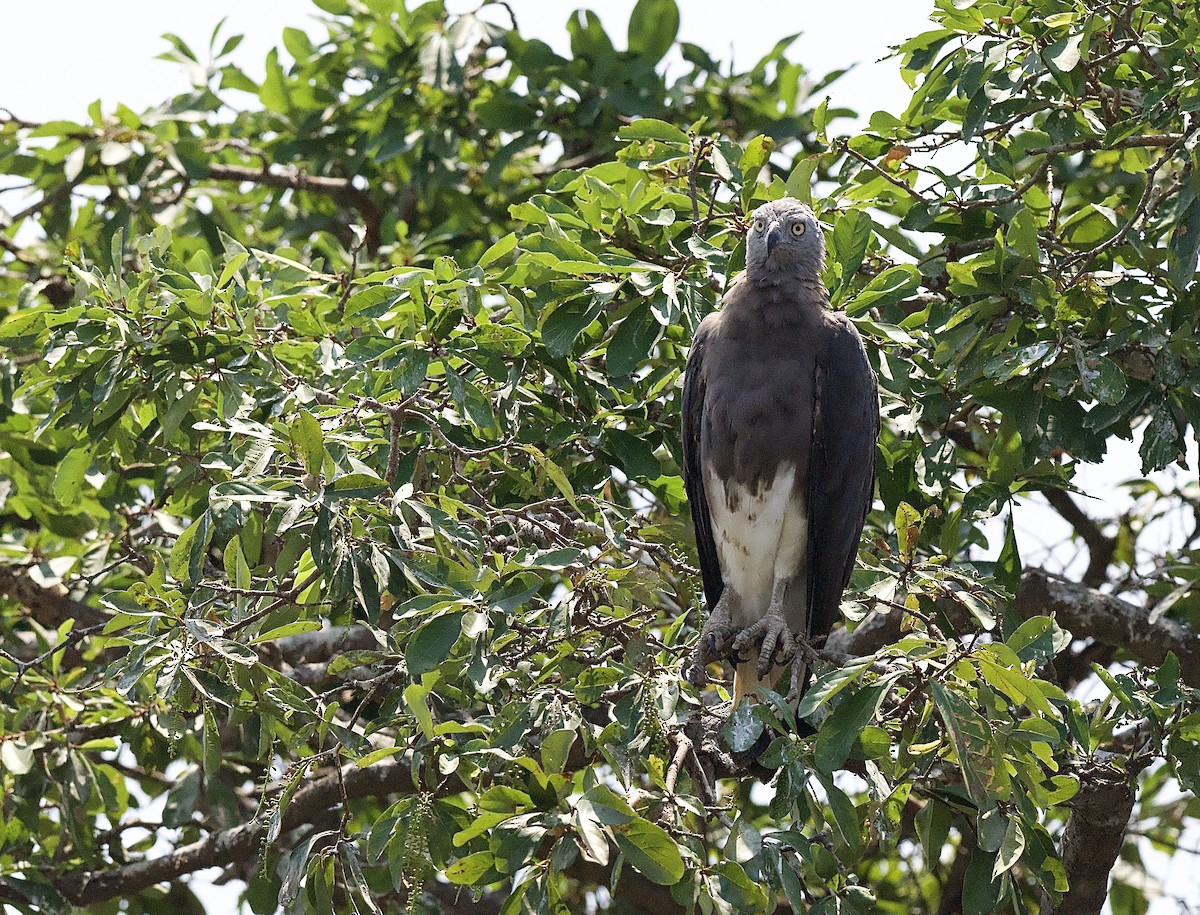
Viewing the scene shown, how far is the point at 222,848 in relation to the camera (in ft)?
16.1

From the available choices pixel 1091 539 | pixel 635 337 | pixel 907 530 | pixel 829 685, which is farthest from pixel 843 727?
pixel 1091 539

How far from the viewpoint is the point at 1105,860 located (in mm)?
4133

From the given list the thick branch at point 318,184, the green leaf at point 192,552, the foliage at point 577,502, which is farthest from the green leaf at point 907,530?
the thick branch at point 318,184

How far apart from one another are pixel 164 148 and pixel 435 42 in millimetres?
1272

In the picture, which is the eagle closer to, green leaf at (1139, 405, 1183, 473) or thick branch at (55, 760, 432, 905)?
green leaf at (1139, 405, 1183, 473)

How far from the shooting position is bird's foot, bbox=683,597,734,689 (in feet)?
12.1

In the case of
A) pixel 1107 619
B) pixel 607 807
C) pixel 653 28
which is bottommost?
pixel 607 807

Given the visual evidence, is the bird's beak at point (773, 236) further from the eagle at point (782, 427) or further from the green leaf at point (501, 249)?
the green leaf at point (501, 249)

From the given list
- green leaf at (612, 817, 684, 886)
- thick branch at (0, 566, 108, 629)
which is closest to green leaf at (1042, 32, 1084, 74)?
green leaf at (612, 817, 684, 886)

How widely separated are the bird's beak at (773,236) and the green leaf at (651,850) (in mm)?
1851

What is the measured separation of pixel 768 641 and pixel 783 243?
119 centimetres

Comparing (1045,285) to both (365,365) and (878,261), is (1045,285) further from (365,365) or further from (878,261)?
(365,365)

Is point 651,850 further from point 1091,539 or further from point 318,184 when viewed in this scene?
point 318,184

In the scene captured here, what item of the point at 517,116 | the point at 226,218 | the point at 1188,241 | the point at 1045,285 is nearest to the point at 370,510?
the point at 1045,285
